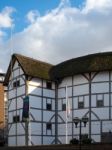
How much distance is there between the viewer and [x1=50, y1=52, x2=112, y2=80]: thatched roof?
168 feet

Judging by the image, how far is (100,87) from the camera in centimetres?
5081

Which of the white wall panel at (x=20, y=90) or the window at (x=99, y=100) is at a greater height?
the white wall panel at (x=20, y=90)

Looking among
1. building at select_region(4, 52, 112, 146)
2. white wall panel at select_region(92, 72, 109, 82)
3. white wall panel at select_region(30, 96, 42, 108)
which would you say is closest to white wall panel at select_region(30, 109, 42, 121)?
building at select_region(4, 52, 112, 146)

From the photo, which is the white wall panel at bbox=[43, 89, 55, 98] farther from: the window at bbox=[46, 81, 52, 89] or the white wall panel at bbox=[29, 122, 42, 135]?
the white wall panel at bbox=[29, 122, 42, 135]

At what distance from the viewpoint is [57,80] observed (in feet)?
185

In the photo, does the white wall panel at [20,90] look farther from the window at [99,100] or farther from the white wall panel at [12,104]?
the window at [99,100]

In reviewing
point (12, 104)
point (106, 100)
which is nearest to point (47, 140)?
point (12, 104)

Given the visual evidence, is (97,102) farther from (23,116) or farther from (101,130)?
(23,116)

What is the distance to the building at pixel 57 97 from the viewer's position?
50.5 meters

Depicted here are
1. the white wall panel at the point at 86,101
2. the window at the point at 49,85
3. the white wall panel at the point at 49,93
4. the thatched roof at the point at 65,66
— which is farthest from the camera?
the window at the point at 49,85

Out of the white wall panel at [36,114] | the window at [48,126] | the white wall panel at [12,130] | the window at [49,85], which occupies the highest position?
the window at [49,85]

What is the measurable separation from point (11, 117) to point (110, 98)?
14.2 meters

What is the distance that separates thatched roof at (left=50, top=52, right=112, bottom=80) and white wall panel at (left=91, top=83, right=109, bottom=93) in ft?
6.05

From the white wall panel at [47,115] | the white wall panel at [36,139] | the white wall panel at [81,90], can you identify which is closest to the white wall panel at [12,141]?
the white wall panel at [36,139]
